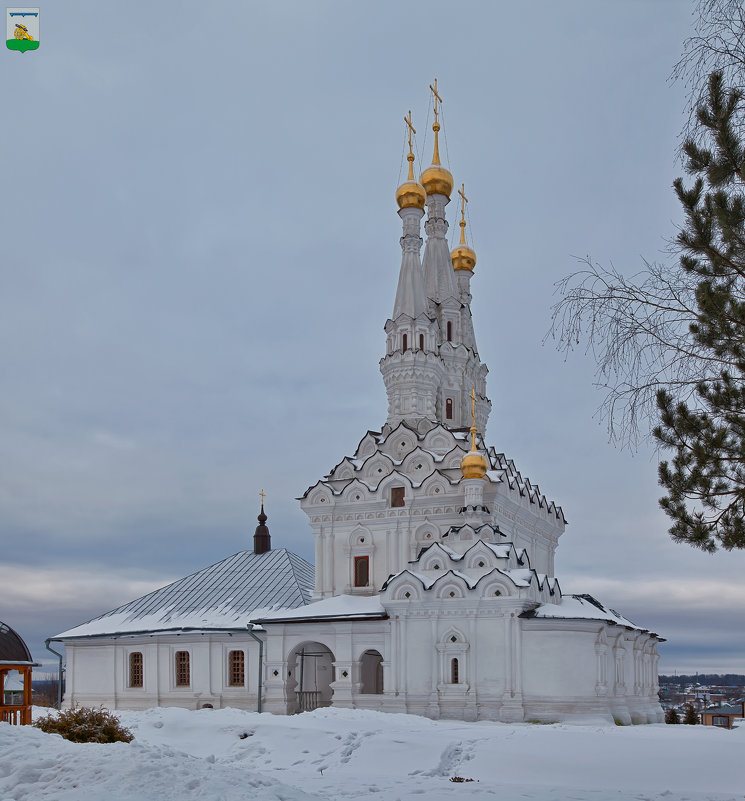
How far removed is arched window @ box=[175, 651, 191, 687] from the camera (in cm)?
3075

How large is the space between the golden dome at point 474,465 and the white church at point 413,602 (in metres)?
0.06

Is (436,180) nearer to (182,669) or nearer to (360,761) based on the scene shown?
(182,669)

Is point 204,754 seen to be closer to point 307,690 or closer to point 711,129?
point 307,690

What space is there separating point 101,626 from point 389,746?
18.5m

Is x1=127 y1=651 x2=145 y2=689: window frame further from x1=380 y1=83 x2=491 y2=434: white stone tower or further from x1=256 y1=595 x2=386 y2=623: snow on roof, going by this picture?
x1=380 y1=83 x2=491 y2=434: white stone tower

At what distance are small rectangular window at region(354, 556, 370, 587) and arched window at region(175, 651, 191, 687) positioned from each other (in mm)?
6302

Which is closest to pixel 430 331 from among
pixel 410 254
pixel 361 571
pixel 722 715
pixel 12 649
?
pixel 410 254

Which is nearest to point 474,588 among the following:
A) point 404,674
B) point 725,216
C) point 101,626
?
point 404,674

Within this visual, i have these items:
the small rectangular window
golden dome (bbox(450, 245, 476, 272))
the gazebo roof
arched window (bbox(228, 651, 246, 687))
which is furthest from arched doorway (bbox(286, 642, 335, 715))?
golden dome (bbox(450, 245, 476, 272))

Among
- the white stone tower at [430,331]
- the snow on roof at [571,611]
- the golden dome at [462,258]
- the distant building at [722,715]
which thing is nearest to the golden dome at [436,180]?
the white stone tower at [430,331]

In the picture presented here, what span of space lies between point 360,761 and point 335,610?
11336mm

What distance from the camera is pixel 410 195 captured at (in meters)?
35.5

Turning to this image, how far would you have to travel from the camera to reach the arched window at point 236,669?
98.4ft

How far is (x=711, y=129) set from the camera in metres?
8.84
